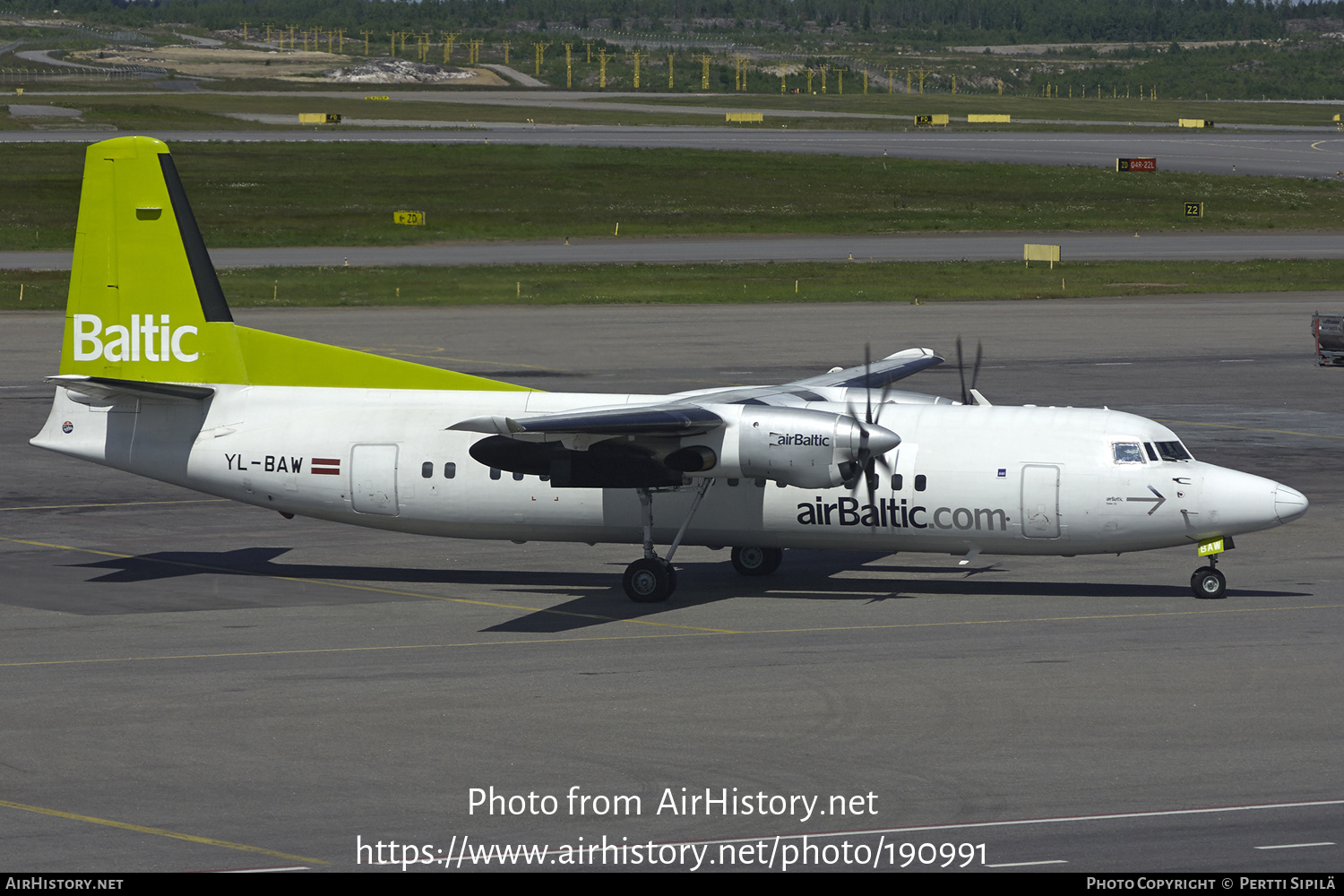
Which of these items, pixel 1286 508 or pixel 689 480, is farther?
pixel 689 480

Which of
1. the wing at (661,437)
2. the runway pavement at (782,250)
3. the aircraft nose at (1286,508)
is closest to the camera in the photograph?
the wing at (661,437)

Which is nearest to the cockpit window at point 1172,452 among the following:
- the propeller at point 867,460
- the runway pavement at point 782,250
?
the propeller at point 867,460

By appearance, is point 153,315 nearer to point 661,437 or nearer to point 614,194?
point 661,437

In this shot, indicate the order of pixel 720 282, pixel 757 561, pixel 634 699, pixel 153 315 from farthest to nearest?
pixel 720 282 → pixel 757 561 → pixel 153 315 → pixel 634 699

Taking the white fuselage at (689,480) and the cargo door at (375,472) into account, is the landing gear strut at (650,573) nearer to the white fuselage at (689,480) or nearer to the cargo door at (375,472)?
the white fuselage at (689,480)

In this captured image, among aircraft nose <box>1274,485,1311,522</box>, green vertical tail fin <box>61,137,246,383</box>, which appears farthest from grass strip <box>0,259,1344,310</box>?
aircraft nose <box>1274,485,1311,522</box>

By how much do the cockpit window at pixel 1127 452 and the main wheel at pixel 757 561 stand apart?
19.9 feet

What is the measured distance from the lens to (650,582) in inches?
955

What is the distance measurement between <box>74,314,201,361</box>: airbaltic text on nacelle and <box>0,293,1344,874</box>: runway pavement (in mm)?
3781

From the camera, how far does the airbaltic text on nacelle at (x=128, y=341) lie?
26.4 meters

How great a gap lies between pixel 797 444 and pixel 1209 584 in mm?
7225

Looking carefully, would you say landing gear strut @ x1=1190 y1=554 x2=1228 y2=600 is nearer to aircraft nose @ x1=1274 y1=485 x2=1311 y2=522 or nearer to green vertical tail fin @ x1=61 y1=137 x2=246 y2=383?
aircraft nose @ x1=1274 y1=485 x2=1311 y2=522

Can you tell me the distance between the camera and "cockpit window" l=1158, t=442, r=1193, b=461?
23.8 m

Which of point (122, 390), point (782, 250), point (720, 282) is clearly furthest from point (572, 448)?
point (782, 250)
